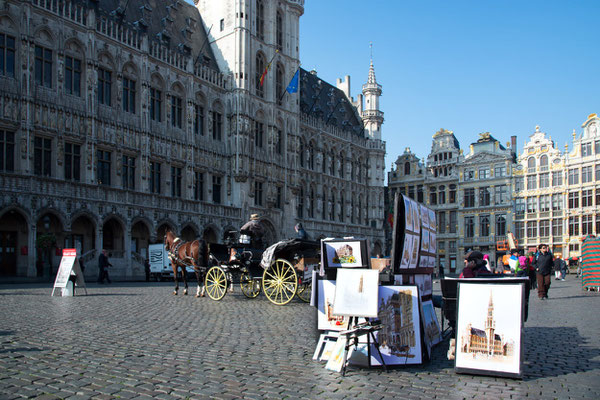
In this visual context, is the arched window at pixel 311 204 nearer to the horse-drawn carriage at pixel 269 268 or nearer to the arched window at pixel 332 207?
the arched window at pixel 332 207

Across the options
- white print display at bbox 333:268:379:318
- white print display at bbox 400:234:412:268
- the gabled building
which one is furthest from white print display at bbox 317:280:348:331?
the gabled building

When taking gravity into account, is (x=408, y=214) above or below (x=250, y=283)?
above

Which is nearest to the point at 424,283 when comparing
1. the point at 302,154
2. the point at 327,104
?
the point at 302,154

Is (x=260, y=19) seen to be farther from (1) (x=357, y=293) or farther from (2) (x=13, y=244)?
(1) (x=357, y=293)

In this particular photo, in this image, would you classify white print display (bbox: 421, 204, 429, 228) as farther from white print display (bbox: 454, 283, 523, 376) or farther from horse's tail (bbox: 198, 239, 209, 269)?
horse's tail (bbox: 198, 239, 209, 269)

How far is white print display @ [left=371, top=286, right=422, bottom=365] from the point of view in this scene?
6.03 m

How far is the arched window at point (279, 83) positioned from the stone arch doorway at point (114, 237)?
705 inches

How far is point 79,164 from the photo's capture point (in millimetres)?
28047

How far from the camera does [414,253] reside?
23.2 ft

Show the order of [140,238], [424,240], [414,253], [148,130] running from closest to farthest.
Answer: [414,253] < [424,240] < [140,238] < [148,130]

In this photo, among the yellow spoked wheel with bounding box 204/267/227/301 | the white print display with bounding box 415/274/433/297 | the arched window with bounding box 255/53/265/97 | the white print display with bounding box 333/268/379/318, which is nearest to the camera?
the white print display with bounding box 333/268/379/318

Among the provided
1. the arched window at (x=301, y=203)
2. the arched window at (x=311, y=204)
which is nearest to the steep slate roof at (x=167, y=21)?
the arched window at (x=301, y=203)

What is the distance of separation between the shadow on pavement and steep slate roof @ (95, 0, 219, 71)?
30189 millimetres

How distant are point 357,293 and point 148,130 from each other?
28.2 m
